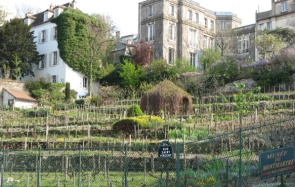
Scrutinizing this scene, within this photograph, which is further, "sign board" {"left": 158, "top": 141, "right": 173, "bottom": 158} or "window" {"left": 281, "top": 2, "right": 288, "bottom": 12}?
"window" {"left": 281, "top": 2, "right": 288, "bottom": 12}

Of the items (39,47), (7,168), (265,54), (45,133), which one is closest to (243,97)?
(45,133)

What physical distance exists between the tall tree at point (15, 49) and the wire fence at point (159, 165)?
2778 cm

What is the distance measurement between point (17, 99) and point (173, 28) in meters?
17.9

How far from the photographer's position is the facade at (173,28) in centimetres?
4925

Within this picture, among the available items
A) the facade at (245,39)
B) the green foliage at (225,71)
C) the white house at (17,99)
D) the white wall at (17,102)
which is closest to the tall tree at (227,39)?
the facade at (245,39)

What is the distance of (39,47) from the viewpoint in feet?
166

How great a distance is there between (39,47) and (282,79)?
27.0m

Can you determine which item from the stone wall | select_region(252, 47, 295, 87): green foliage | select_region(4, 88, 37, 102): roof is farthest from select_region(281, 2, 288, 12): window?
the stone wall

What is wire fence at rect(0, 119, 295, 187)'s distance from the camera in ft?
44.4

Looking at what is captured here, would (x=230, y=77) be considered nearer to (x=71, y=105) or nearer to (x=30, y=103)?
(x=71, y=105)

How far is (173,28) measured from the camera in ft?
165

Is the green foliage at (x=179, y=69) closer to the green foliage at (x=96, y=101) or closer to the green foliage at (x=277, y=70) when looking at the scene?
the green foliage at (x=96, y=101)

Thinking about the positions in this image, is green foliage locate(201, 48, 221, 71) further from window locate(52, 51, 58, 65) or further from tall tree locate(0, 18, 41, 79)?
tall tree locate(0, 18, 41, 79)

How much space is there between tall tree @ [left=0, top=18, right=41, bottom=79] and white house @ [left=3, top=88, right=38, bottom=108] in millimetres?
3417
